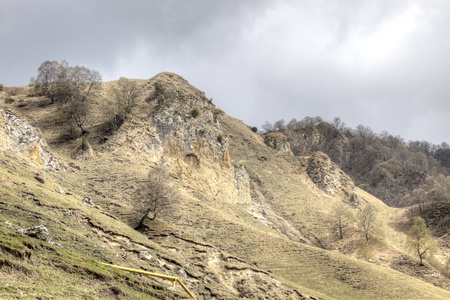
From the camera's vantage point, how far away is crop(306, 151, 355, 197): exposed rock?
76.4 meters

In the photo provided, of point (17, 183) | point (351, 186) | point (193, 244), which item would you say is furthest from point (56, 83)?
point (351, 186)

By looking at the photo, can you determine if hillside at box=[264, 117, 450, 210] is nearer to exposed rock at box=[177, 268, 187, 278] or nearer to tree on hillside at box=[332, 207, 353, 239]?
tree on hillside at box=[332, 207, 353, 239]

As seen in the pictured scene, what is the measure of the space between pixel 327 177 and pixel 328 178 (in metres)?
0.34

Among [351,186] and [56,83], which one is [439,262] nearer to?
[351,186]

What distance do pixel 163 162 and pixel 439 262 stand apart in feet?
150

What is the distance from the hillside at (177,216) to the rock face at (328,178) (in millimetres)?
323

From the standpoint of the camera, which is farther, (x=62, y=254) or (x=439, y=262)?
(x=439, y=262)

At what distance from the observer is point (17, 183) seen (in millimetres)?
22188

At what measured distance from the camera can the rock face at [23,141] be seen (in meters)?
31.4

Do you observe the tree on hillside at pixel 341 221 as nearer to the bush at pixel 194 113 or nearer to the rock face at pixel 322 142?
the bush at pixel 194 113

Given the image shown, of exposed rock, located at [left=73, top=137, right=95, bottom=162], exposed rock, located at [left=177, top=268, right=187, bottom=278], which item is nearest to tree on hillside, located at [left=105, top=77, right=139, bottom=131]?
exposed rock, located at [left=73, top=137, right=95, bottom=162]

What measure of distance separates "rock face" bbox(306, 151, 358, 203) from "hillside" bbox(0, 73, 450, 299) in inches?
12.7

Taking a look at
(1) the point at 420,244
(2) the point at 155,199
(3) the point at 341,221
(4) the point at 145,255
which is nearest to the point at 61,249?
(4) the point at 145,255

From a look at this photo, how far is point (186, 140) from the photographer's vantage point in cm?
5388
